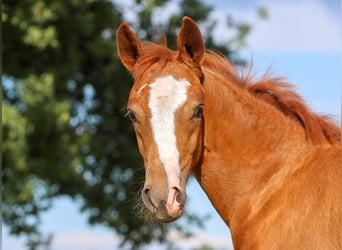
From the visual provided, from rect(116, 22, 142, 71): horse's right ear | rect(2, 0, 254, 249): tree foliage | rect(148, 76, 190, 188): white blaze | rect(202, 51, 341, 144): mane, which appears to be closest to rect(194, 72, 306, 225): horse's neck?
rect(202, 51, 341, 144): mane

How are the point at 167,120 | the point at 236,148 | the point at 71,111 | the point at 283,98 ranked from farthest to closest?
the point at 71,111
the point at 283,98
the point at 236,148
the point at 167,120

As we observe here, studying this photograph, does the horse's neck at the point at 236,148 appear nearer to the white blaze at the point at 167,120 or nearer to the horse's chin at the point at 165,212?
the white blaze at the point at 167,120

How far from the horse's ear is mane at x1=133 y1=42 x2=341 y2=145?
2.9 inches

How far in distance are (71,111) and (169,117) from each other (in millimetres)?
13516

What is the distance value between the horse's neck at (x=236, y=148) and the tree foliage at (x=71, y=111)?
32.1ft

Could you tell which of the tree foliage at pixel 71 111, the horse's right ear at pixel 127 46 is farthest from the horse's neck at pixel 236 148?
the tree foliage at pixel 71 111

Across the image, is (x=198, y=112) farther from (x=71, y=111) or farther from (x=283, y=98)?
(x=71, y=111)

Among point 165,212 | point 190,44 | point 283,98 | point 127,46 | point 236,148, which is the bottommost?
point 165,212

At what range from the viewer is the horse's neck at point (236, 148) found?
542 cm

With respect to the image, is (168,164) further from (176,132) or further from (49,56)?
(49,56)

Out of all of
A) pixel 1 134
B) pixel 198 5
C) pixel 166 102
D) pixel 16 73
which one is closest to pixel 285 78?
pixel 166 102

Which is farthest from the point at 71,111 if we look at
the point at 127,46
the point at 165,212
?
the point at 165,212

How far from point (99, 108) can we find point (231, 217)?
591 inches

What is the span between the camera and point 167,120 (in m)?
5.05
